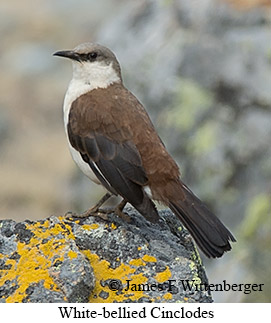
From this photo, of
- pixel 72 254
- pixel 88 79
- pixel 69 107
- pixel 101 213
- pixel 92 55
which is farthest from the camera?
pixel 92 55

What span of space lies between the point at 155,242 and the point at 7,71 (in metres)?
17.4

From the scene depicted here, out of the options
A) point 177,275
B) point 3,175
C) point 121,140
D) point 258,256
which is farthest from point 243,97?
point 3,175

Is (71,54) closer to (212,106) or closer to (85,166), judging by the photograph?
(85,166)

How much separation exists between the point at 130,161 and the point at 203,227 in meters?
0.85

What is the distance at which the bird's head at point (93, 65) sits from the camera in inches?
286

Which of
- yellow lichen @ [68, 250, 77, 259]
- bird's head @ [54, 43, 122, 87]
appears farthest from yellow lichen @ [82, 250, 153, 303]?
bird's head @ [54, 43, 122, 87]

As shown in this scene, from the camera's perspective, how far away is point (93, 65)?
7.34 m

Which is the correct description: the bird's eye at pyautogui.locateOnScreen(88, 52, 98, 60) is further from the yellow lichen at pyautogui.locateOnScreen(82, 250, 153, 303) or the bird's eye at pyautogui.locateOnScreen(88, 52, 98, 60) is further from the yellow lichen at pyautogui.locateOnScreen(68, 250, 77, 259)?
the yellow lichen at pyautogui.locateOnScreen(68, 250, 77, 259)

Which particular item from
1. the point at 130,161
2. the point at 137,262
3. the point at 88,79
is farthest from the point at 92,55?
the point at 137,262

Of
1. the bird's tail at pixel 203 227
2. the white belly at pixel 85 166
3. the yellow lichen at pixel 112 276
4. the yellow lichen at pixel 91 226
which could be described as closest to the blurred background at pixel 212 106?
the bird's tail at pixel 203 227

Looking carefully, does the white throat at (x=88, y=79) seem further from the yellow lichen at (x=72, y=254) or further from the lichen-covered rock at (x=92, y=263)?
the yellow lichen at (x=72, y=254)

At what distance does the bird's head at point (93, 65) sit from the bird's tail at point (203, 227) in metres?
1.57

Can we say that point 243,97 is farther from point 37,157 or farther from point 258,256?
point 37,157

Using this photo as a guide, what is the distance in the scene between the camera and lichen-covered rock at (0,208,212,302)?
538 centimetres
